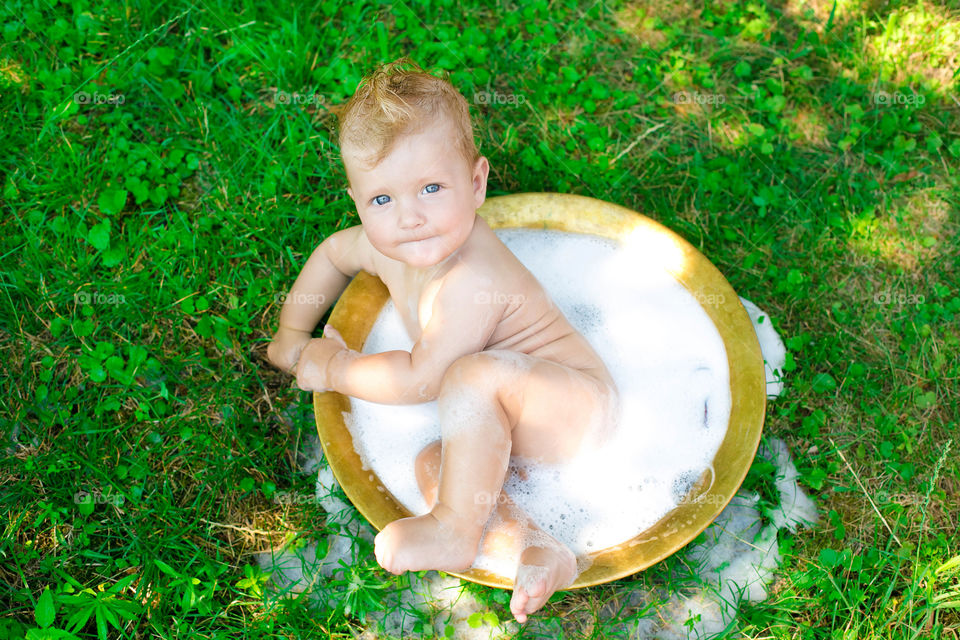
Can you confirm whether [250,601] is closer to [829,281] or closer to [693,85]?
[829,281]

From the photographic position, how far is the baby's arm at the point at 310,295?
2.09 m

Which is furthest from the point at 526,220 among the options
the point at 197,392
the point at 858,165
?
the point at 858,165

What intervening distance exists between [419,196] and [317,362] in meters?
0.57

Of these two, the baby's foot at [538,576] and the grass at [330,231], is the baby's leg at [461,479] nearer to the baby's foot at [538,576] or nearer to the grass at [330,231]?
the baby's foot at [538,576]

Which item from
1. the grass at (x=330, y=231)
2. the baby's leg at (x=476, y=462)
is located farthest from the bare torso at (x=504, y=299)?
the grass at (x=330, y=231)

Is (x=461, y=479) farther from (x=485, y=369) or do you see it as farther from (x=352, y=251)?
(x=352, y=251)

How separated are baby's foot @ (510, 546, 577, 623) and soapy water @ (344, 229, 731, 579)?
0.21 ft

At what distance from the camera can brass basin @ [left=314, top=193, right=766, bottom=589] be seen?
178cm

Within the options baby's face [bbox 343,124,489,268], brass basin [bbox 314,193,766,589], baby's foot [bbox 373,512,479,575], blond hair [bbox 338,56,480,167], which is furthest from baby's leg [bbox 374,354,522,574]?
blond hair [bbox 338,56,480,167]

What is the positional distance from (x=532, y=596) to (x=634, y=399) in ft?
2.19

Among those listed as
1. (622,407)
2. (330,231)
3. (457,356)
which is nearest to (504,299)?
(457,356)

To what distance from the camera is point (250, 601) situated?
194cm

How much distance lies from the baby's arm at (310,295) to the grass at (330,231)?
13cm

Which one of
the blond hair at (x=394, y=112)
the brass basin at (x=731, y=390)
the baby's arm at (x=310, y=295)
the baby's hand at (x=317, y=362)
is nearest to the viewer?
the blond hair at (x=394, y=112)
